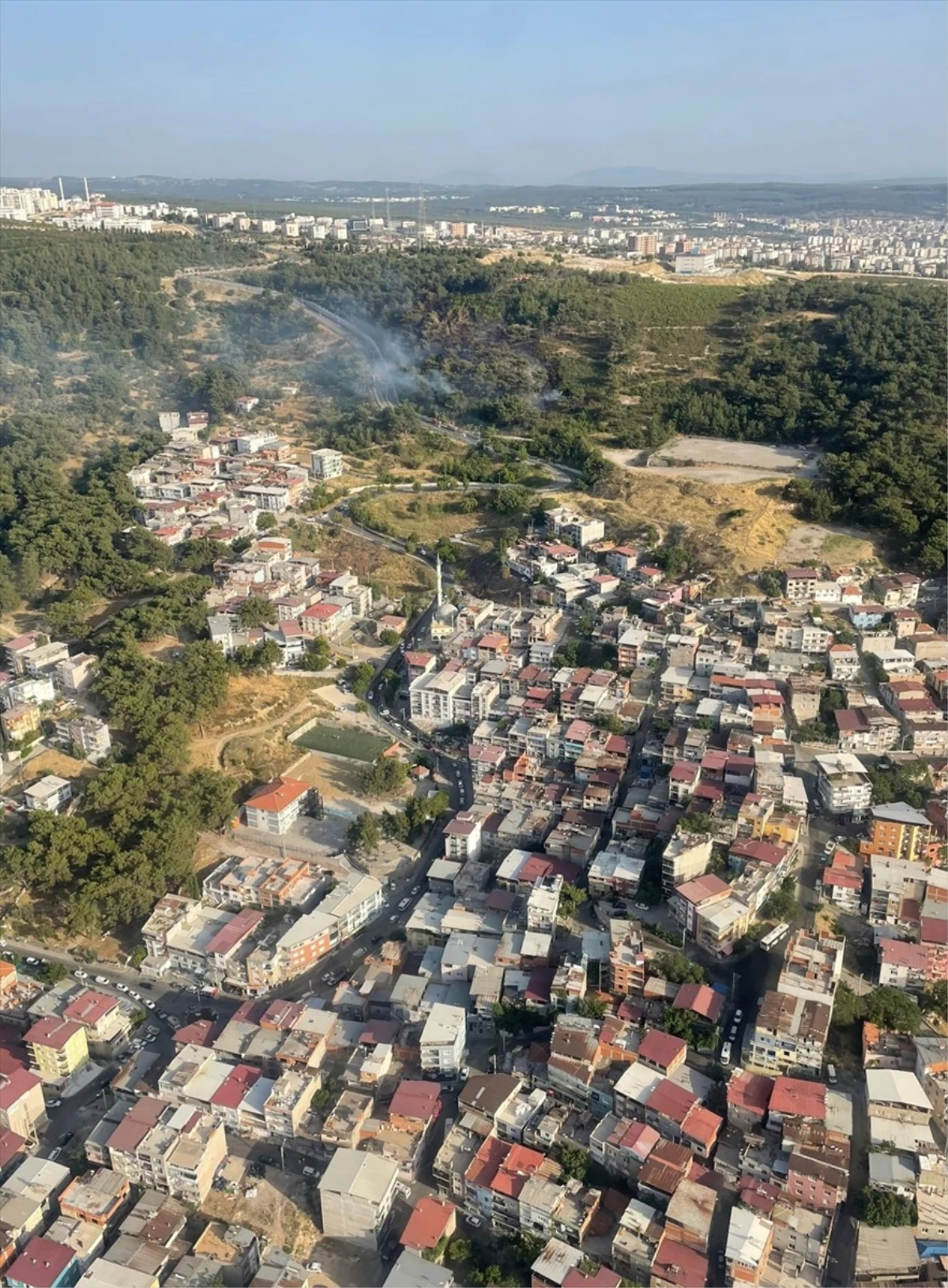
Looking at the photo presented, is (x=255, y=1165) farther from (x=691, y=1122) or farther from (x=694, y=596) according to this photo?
(x=694, y=596)

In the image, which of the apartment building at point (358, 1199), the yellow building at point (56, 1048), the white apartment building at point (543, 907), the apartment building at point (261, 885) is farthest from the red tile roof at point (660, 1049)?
the yellow building at point (56, 1048)

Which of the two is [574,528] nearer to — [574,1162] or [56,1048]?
[574,1162]

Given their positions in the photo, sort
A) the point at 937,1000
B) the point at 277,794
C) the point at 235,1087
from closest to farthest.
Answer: the point at 235,1087 → the point at 937,1000 → the point at 277,794

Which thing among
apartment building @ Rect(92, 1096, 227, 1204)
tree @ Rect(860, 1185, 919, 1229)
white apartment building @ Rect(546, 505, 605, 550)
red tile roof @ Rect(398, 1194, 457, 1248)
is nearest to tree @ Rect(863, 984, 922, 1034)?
tree @ Rect(860, 1185, 919, 1229)

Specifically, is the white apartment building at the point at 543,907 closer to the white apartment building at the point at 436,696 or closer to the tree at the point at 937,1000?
the tree at the point at 937,1000

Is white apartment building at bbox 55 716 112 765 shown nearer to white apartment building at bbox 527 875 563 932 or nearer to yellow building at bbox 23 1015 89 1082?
yellow building at bbox 23 1015 89 1082

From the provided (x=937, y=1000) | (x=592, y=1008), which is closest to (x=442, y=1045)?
(x=592, y=1008)
